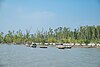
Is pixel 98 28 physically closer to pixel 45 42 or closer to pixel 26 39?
pixel 45 42

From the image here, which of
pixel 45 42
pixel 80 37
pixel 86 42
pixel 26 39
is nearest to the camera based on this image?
pixel 86 42

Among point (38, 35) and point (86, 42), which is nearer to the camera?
point (86, 42)

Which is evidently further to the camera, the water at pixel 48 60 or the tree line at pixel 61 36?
the tree line at pixel 61 36

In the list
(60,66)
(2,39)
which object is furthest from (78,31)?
(60,66)

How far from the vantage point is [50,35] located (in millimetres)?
59406

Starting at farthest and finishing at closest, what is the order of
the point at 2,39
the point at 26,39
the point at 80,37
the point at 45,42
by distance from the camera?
the point at 2,39
the point at 26,39
the point at 45,42
the point at 80,37

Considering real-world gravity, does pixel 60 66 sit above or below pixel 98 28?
below

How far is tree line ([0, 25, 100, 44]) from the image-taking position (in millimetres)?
48847

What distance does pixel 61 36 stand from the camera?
184 feet

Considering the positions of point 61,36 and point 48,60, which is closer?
point 48,60

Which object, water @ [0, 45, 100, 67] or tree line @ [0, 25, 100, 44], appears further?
tree line @ [0, 25, 100, 44]

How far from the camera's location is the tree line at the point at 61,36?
160 ft

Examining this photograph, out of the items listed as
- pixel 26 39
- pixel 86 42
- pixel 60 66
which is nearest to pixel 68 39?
pixel 86 42

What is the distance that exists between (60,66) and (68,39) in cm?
3786
